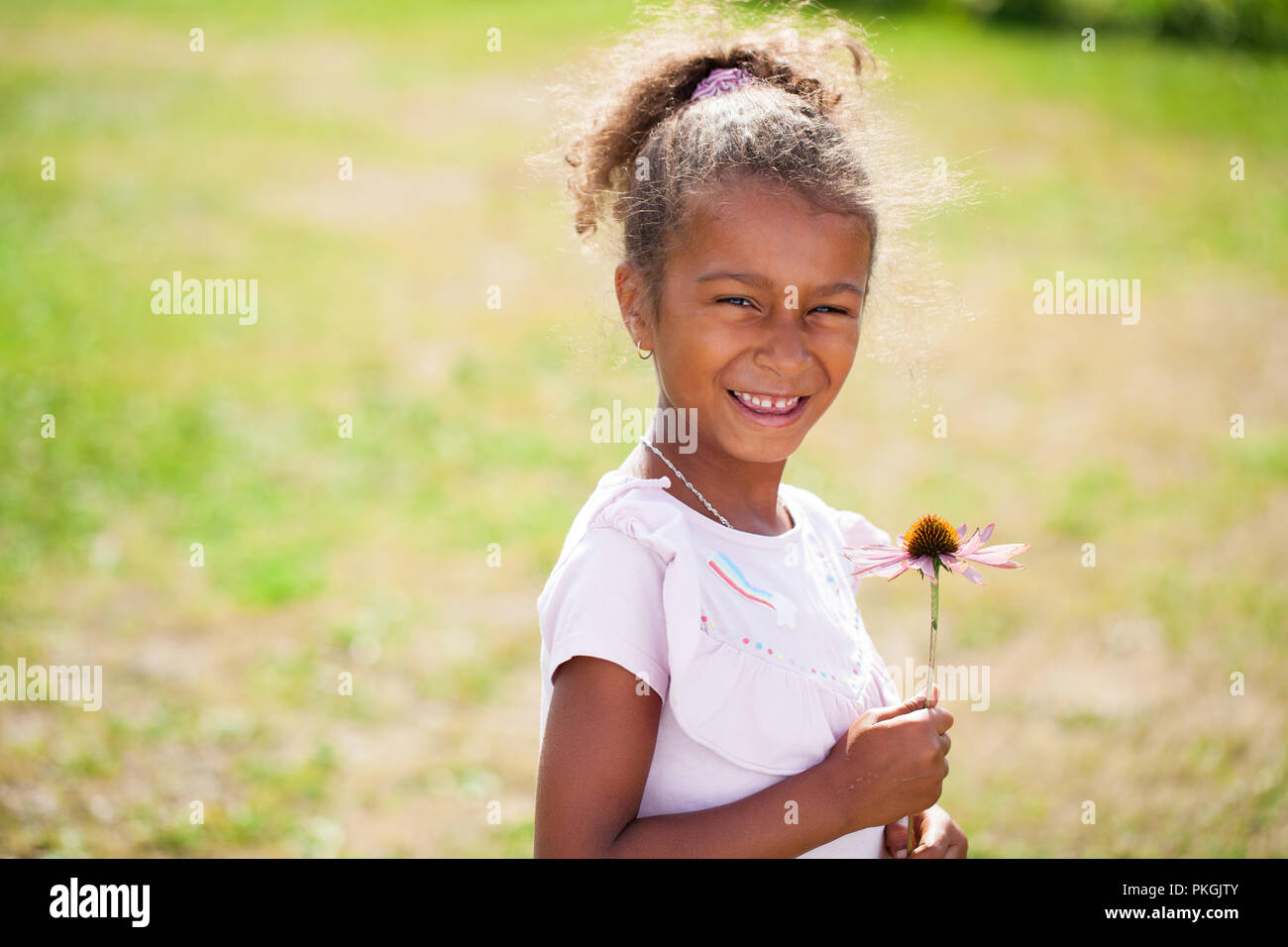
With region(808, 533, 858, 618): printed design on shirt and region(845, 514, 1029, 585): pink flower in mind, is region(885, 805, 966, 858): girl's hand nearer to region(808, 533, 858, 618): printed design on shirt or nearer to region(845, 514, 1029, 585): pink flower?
region(808, 533, 858, 618): printed design on shirt

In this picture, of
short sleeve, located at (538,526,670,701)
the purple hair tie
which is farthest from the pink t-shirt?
the purple hair tie

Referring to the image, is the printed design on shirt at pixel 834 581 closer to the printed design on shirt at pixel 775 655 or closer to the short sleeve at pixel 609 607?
the printed design on shirt at pixel 775 655

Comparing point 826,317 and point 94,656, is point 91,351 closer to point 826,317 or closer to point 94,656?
point 94,656

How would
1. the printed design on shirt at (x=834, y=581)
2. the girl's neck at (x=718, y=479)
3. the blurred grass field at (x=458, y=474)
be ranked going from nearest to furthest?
the girl's neck at (x=718, y=479), the printed design on shirt at (x=834, y=581), the blurred grass field at (x=458, y=474)

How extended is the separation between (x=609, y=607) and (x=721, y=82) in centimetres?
82

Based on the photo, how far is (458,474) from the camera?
19.2 feet

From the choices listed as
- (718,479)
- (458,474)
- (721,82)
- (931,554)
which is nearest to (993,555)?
(931,554)

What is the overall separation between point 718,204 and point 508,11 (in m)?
15.7

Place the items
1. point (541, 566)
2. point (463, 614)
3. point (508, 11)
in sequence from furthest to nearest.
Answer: point (508, 11) < point (541, 566) < point (463, 614)

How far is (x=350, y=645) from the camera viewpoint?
4.43 metres

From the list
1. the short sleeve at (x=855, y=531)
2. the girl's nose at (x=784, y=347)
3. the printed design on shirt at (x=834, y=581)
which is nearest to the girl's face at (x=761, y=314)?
the girl's nose at (x=784, y=347)

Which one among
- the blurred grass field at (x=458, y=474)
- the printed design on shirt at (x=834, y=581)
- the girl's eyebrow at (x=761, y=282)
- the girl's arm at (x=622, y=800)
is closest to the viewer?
the girl's arm at (x=622, y=800)

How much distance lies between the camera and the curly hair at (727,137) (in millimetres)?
1710
